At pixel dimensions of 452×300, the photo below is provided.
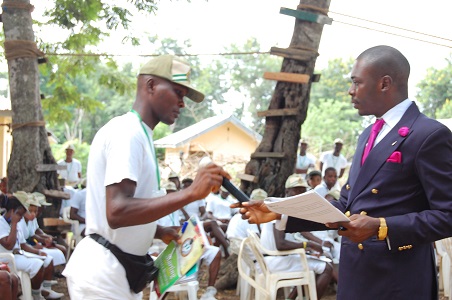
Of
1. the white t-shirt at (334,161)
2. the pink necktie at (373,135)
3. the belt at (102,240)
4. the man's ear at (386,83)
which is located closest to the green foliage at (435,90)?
the white t-shirt at (334,161)

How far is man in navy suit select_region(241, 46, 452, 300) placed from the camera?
313 centimetres

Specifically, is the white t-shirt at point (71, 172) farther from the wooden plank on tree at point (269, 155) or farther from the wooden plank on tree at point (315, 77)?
the wooden plank on tree at point (315, 77)

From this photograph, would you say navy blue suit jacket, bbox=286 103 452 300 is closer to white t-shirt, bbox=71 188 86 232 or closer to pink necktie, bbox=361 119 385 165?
pink necktie, bbox=361 119 385 165

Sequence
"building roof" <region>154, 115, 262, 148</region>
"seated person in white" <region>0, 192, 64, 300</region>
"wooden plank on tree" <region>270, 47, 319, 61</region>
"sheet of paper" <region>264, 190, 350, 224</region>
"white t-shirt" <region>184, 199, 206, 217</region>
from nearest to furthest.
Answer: "sheet of paper" <region>264, 190, 350, 224</region>, "seated person in white" <region>0, 192, 64, 300</region>, "wooden plank on tree" <region>270, 47, 319, 61</region>, "white t-shirt" <region>184, 199, 206, 217</region>, "building roof" <region>154, 115, 262, 148</region>

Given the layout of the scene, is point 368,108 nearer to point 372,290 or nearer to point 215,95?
point 372,290

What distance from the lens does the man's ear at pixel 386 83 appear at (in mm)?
3381

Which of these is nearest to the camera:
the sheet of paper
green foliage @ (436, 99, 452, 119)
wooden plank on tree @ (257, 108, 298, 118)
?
the sheet of paper

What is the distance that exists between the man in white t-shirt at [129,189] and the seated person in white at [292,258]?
15.6 ft

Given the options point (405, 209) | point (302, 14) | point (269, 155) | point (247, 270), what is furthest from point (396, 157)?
point (269, 155)

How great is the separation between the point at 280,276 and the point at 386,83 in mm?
4579

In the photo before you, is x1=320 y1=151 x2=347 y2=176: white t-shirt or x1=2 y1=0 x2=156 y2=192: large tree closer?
x1=2 y1=0 x2=156 y2=192: large tree

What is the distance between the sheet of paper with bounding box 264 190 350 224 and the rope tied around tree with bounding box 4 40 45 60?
7750mm

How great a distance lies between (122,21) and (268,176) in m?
4.25

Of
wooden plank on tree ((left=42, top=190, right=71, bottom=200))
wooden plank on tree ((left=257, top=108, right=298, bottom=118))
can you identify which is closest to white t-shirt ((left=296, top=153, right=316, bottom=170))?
wooden plank on tree ((left=257, top=108, right=298, bottom=118))
